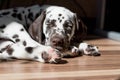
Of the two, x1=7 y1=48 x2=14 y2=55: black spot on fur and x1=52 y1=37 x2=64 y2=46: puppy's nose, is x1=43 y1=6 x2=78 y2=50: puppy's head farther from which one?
x1=7 y1=48 x2=14 y2=55: black spot on fur

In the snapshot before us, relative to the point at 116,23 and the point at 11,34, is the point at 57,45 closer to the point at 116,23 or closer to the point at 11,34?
the point at 11,34

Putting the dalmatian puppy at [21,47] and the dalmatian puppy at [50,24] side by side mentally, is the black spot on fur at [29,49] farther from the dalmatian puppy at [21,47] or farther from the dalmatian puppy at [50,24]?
the dalmatian puppy at [50,24]

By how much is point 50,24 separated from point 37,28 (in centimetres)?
12

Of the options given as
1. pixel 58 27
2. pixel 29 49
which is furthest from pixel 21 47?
pixel 58 27

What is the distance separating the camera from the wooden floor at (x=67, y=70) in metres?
1.86

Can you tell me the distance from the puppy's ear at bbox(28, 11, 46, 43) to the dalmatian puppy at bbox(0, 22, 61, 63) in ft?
0.23

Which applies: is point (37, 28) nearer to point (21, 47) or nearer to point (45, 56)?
point (21, 47)

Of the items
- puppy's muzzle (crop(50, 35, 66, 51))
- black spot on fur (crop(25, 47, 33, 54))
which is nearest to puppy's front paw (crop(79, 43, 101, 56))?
puppy's muzzle (crop(50, 35, 66, 51))

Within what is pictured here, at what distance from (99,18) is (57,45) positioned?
239 cm

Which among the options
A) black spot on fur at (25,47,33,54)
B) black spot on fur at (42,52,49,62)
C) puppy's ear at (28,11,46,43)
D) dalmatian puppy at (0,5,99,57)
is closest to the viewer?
black spot on fur at (42,52,49,62)

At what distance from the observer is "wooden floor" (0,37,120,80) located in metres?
1.86

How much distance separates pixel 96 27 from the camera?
4.55m

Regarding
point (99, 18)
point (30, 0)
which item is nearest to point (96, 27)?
point (99, 18)

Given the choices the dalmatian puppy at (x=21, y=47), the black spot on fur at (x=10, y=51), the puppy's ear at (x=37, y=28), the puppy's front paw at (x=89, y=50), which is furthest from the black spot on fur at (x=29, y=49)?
the puppy's front paw at (x=89, y=50)
